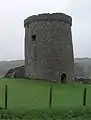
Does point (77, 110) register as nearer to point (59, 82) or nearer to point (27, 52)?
point (59, 82)

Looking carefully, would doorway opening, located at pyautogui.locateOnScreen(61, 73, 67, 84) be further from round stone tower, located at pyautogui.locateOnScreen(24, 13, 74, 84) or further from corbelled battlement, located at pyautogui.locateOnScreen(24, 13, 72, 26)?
corbelled battlement, located at pyautogui.locateOnScreen(24, 13, 72, 26)

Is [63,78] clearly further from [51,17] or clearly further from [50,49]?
[51,17]

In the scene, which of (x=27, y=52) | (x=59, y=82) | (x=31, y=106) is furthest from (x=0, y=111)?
(x=27, y=52)

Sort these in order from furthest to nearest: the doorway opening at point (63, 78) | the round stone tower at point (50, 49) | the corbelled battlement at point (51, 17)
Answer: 1. the corbelled battlement at point (51, 17)
2. the doorway opening at point (63, 78)
3. the round stone tower at point (50, 49)

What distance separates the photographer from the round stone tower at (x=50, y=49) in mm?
29047

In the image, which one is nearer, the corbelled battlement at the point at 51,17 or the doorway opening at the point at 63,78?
the doorway opening at the point at 63,78

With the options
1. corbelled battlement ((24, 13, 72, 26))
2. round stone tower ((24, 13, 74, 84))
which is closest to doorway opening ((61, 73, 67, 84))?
round stone tower ((24, 13, 74, 84))

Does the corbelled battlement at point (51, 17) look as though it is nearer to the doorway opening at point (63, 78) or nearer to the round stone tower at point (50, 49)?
the round stone tower at point (50, 49)

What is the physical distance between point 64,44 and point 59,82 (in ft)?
13.7

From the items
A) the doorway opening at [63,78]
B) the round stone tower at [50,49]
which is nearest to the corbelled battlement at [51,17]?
the round stone tower at [50,49]

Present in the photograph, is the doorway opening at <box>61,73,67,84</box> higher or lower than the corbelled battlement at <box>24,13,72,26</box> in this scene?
lower

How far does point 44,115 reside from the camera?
11102mm

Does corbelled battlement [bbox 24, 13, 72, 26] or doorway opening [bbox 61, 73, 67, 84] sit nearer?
doorway opening [bbox 61, 73, 67, 84]

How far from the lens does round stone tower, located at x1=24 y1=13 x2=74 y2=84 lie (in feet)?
95.3
